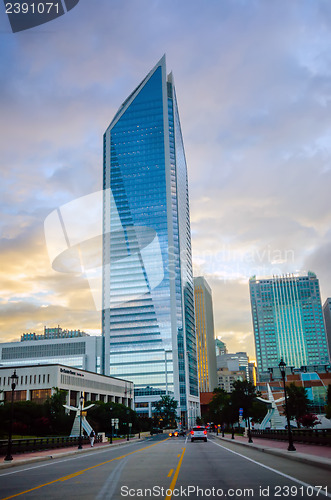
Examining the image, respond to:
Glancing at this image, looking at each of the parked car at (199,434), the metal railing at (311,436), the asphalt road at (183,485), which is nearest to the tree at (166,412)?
the parked car at (199,434)

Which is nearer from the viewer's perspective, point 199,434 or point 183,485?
point 183,485

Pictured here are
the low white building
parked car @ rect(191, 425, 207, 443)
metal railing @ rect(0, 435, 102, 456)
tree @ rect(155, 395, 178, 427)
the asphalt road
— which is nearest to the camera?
the asphalt road

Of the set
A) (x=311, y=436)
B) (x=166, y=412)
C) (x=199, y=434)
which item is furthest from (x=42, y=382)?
(x=311, y=436)

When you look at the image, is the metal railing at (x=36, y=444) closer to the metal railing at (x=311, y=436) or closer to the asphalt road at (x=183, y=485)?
the asphalt road at (x=183, y=485)

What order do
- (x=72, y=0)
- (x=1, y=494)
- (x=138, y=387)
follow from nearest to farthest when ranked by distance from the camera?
(x=1, y=494)
(x=72, y=0)
(x=138, y=387)

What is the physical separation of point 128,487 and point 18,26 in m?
15.8

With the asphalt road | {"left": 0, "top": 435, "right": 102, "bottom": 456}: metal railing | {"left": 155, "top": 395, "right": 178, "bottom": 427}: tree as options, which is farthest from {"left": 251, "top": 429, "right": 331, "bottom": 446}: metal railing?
{"left": 155, "top": 395, "right": 178, "bottom": 427}: tree

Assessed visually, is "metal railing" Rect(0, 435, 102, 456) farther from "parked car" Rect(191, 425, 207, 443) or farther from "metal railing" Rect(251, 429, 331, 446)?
"metal railing" Rect(251, 429, 331, 446)

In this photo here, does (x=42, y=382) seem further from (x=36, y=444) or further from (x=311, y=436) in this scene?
(x=311, y=436)

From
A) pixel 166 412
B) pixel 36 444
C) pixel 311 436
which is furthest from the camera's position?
pixel 166 412

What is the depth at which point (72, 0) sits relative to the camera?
1533 centimetres

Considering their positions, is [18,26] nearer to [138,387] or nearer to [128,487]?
[128,487]

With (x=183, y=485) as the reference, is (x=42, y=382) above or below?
above

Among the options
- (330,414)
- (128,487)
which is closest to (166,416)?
(330,414)
